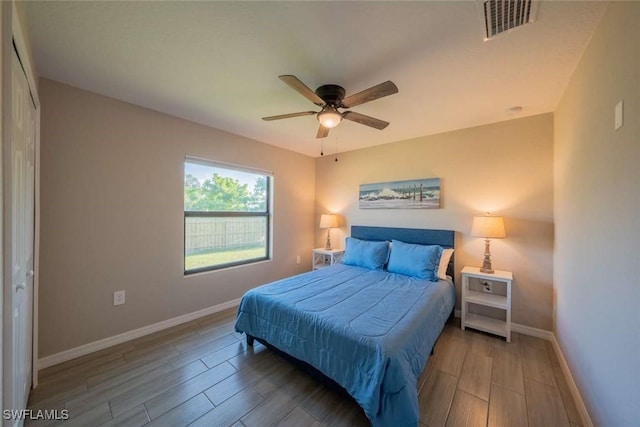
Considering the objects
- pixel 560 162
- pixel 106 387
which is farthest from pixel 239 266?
pixel 560 162

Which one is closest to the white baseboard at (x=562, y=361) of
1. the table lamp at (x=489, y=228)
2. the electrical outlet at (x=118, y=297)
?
the table lamp at (x=489, y=228)

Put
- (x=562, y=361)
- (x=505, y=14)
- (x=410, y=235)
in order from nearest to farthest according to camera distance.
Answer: (x=505, y=14), (x=562, y=361), (x=410, y=235)

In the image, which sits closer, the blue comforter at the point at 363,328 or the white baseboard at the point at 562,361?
the blue comforter at the point at 363,328

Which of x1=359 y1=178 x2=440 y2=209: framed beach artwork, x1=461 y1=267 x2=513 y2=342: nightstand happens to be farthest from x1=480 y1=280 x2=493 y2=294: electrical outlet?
x1=359 y1=178 x2=440 y2=209: framed beach artwork

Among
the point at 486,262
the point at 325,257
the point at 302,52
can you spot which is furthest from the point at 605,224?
the point at 325,257

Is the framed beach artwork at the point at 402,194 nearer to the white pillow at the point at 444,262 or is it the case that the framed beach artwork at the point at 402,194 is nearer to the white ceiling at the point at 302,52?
the white pillow at the point at 444,262

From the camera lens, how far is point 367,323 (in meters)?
1.73

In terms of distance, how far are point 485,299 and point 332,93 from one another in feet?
Answer: 8.80

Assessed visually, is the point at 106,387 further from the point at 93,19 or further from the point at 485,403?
the point at 485,403

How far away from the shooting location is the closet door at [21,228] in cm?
120

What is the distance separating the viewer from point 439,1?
1257 millimetres

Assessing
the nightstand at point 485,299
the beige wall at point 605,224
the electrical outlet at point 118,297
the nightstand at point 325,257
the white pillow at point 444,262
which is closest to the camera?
the beige wall at point 605,224

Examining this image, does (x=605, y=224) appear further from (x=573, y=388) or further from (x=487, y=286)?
(x=487, y=286)

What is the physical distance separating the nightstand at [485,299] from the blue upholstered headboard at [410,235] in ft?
1.02
